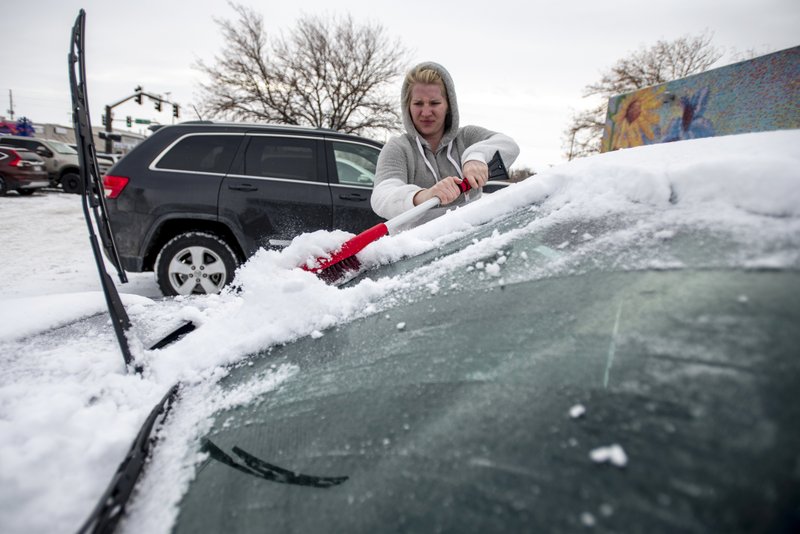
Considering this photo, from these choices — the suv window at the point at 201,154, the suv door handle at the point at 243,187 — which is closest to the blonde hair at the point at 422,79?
the suv door handle at the point at 243,187

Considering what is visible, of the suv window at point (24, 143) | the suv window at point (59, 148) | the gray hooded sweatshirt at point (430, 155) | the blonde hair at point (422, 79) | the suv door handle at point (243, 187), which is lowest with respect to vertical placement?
the suv door handle at point (243, 187)

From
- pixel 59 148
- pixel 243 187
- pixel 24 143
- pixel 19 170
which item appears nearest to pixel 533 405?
pixel 243 187

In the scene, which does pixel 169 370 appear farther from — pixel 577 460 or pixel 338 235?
pixel 577 460

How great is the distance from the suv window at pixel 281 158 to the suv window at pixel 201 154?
204 mm

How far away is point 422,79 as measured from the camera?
2316mm

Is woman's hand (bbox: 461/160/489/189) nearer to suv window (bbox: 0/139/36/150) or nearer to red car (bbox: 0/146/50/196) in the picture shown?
red car (bbox: 0/146/50/196)

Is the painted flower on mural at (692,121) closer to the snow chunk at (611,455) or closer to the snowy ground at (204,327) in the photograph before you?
the snowy ground at (204,327)

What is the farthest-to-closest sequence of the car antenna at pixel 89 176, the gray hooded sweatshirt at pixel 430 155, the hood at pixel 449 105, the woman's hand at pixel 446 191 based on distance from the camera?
1. the hood at pixel 449 105
2. the gray hooded sweatshirt at pixel 430 155
3. the woman's hand at pixel 446 191
4. the car antenna at pixel 89 176

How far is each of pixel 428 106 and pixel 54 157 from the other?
1709cm

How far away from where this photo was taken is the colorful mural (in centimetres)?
169

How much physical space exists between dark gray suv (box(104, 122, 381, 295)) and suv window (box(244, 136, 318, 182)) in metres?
0.01

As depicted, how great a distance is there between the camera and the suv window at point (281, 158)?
4414mm

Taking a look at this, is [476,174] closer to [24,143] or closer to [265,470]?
[265,470]

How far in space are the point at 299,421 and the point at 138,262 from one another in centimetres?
428
